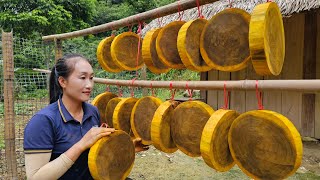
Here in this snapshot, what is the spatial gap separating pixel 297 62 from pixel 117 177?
4.92 m

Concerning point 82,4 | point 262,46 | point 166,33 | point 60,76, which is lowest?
point 60,76

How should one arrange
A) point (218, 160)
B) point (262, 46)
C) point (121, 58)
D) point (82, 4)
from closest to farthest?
1. point (262, 46)
2. point (218, 160)
3. point (121, 58)
4. point (82, 4)

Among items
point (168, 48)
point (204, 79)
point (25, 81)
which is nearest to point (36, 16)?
point (25, 81)

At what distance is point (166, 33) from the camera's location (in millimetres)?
1906

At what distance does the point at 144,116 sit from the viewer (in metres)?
2.08

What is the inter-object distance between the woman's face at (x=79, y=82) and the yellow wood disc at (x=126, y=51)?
0.63 m

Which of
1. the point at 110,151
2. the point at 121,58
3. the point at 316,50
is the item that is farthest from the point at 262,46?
the point at 316,50

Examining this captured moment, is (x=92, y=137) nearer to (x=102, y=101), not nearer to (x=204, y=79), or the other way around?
(x=102, y=101)

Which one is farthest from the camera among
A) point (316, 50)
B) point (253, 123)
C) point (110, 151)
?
point (316, 50)

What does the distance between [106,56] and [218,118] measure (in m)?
1.27

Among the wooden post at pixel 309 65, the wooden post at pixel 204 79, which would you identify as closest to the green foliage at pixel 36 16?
the wooden post at pixel 204 79

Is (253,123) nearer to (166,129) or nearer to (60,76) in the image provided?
(166,129)

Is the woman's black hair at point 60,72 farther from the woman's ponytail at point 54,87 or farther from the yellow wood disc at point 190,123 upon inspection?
the yellow wood disc at point 190,123

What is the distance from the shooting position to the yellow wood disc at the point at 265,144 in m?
1.27
